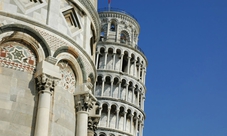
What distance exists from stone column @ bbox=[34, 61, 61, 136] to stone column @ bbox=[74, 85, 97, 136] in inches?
51.5

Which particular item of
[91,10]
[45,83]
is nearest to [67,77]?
[45,83]

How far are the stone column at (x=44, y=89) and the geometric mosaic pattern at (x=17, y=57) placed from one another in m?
0.32

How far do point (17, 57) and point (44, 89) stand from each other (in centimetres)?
136

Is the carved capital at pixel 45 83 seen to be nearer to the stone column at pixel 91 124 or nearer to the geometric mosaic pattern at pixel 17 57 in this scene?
the geometric mosaic pattern at pixel 17 57

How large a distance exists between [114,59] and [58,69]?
4349 cm

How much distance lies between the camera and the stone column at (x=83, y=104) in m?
14.6

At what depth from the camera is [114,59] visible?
5738cm

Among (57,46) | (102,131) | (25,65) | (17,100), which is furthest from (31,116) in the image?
(102,131)

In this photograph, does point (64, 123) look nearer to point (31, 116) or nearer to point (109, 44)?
point (31, 116)

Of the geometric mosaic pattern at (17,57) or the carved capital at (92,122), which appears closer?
the geometric mosaic pattern at (17,57)

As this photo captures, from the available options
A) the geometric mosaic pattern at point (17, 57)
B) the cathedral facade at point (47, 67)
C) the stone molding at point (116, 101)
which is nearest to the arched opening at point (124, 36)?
the stone molding at point (116, 101)

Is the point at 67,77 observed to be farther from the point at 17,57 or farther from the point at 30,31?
the point at 30,31

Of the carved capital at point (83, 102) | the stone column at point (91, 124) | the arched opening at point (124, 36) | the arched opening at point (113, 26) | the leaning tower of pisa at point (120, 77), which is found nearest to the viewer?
the carved capital at point (83, 102)

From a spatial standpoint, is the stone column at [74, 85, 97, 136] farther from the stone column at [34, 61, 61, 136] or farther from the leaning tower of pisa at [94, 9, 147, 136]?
the leaning tower of pisa at [94, 9, 147, 136]
